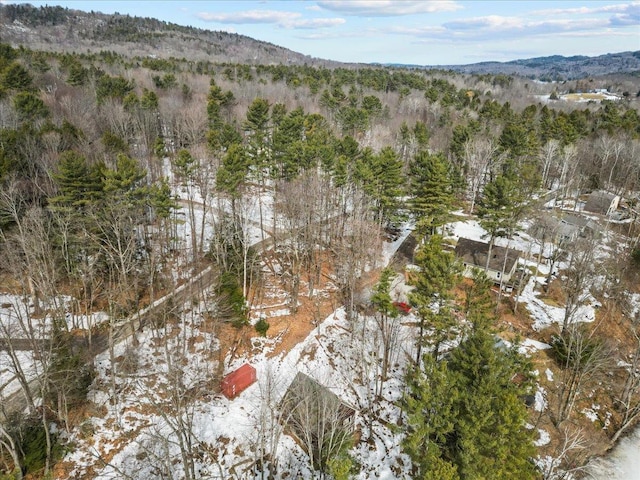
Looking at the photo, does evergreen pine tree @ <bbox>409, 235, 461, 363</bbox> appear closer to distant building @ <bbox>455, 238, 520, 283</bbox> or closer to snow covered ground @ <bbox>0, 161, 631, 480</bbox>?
snow covered ground @ <bbox>0, 161, 631, 480</bbox>

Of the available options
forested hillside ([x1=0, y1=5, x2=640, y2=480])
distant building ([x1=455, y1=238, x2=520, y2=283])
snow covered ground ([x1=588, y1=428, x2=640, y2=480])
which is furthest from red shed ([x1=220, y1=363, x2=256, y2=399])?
distant building ([x1=455, y1=238, x2=520, y2=283])

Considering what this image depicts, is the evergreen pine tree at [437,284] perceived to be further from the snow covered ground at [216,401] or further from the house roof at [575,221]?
the house roof at [575,221]

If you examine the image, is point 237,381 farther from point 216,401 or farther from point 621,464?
point 621,464

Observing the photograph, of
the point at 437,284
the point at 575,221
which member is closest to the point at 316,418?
the point at 437,284

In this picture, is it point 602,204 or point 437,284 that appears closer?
point 437,284

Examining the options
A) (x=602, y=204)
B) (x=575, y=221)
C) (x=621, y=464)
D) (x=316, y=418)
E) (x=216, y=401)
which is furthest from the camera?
(x=602, y=204)

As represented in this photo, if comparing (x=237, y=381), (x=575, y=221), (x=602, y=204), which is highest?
(x=602, y=204)

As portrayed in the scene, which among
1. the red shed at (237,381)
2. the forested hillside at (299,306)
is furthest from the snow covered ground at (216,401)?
the red shed at (237,381)
